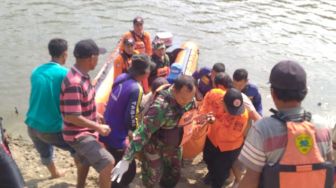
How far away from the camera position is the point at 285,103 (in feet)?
8.82

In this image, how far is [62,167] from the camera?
585cm

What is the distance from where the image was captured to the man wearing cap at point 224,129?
486 centimetres

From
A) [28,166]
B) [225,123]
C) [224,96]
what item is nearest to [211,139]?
[225,123]

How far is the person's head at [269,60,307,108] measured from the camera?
103 inches

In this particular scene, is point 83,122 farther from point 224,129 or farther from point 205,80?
point 205,80

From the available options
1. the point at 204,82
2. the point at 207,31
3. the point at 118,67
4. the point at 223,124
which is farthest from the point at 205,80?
the point at 207,31

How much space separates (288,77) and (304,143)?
0.40 meters

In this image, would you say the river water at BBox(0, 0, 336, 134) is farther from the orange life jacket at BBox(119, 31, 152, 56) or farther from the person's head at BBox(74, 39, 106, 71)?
the person's head at BBox(74, 39, 106, 71)

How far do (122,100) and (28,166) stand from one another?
81.3 inches

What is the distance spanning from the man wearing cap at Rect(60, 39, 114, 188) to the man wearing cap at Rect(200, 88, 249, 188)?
4.52 feet

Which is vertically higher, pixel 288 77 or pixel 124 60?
pixel 288 77

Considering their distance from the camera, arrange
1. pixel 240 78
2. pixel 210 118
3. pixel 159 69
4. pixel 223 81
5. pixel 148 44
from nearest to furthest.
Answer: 1. pixel 210 118
2. pixel 223 81
3. pixel 240 78
4. pixel 159 69
5. pixel 148 44

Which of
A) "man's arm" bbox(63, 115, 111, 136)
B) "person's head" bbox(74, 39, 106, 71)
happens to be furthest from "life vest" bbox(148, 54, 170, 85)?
"man's arm" bbox(63, 115, 111, 136)

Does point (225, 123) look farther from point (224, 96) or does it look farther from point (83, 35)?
point (83, 35)
